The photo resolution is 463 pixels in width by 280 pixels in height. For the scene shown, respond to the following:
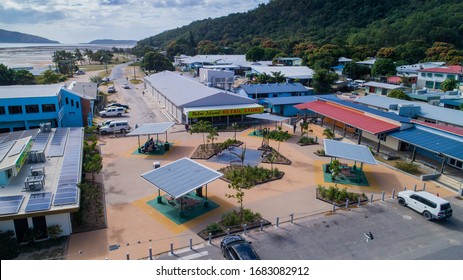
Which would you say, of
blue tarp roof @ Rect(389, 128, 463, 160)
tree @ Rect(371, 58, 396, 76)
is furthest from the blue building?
tree @ Rect(371, 58, 396, 76)

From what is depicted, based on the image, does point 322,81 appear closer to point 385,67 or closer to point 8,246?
point 385,67

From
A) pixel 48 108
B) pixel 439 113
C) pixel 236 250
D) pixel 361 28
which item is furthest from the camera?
pixel 361 28

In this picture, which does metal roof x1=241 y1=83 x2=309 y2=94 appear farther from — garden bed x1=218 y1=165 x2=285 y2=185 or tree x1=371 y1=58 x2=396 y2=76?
tree x1=371 y1=58 x2=396 y2=76

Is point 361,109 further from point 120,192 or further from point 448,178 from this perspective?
point 120,192

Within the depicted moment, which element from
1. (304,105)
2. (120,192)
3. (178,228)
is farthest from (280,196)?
(304,105)

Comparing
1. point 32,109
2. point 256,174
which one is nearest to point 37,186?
point 256,174
